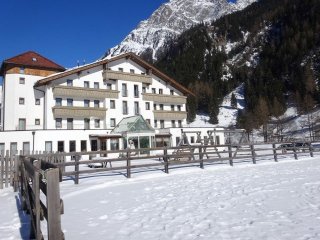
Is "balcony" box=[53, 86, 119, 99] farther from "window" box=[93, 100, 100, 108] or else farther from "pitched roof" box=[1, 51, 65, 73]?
"pitched roof" box=[1, 51, 65, 73]

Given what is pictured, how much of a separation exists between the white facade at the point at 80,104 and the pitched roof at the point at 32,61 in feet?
5.36

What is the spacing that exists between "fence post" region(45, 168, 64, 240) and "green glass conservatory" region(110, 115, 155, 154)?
3246 centimetres

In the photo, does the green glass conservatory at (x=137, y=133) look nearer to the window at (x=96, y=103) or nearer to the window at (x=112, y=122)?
the window at (x=112, y=122)

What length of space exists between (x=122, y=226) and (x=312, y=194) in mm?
5335

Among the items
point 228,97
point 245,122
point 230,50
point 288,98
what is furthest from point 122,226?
point 230,50

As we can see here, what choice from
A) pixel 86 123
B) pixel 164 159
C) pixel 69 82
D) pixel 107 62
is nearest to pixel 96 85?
pixel 107 62

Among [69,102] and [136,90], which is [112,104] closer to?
[136,90]

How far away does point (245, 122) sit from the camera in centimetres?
6359

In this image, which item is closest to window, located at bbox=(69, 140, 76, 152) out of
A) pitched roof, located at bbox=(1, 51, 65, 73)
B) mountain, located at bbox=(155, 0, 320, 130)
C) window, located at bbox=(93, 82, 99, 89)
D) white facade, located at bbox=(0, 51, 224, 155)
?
white facade, located at bbox=(0, 51, 224, 155)

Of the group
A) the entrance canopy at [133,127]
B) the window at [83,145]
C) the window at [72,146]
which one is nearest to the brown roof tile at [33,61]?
the window at [72,146]

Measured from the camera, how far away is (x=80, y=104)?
40938 millimetres

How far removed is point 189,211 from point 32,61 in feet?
144

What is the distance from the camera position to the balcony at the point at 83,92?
38.9 meters

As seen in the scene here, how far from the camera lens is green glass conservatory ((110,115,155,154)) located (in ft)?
120
